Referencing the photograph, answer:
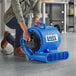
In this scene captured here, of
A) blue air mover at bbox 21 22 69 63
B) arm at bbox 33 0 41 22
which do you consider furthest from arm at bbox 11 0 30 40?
arm at bbox 33 0 41 22

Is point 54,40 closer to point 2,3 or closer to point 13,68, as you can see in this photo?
point 13,68

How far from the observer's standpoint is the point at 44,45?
2289mm

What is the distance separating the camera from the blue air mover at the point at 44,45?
7.48 ft

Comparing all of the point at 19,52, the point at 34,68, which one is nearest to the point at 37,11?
the point at 19,52

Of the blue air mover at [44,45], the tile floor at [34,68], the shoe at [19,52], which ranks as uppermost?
the blue air mover at [44,45]

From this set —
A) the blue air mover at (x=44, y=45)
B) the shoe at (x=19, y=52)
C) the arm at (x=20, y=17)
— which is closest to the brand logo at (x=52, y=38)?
the blue air mover at (x=44, y=45)

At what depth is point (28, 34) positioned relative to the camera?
7.66ft

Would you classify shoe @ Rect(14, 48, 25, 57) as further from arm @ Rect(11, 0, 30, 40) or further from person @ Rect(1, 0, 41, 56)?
arm @ Rect(11, 0, 30, 40)

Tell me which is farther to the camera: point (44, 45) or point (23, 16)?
point (23, 16)

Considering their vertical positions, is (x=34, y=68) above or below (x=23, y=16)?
below

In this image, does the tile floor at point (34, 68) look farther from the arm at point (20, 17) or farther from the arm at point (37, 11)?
the arm at point (37, 11)

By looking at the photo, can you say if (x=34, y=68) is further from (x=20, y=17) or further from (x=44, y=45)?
(x=20, y=17)

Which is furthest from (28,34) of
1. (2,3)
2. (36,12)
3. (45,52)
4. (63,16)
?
(63,16)

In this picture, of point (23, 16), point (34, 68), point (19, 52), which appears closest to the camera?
point (34, 68)
